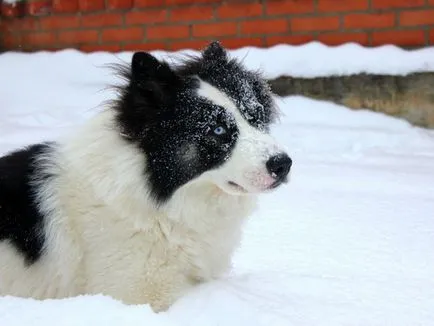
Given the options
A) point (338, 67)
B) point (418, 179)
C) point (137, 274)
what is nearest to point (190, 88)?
point (137, 274)

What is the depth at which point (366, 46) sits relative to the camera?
5.06 m

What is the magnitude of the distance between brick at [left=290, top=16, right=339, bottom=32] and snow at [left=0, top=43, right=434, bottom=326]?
158mm

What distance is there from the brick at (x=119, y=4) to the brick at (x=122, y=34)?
0.21 m

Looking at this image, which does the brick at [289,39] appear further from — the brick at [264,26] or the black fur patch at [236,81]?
the black fur patch at [236,81]

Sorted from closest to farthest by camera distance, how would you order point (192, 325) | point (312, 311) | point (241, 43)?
point (192, 325), point (312, 311), point (241, 43)

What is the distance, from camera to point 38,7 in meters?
6.01

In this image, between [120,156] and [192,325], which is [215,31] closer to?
[120,156]

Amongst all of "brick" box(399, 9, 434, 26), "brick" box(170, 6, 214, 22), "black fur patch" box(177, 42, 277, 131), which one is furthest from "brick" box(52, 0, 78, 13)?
"black fur patch" box(177, 42, 277, 131)

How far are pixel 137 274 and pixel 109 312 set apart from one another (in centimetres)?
61

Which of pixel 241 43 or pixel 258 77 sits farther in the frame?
pixel 241 43

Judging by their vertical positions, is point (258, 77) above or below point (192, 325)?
above

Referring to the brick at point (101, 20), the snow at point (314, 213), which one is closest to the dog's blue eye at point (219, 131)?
the snow at point (314, 213)

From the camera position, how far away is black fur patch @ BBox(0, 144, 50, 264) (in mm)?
2375

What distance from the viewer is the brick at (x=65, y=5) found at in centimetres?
584
